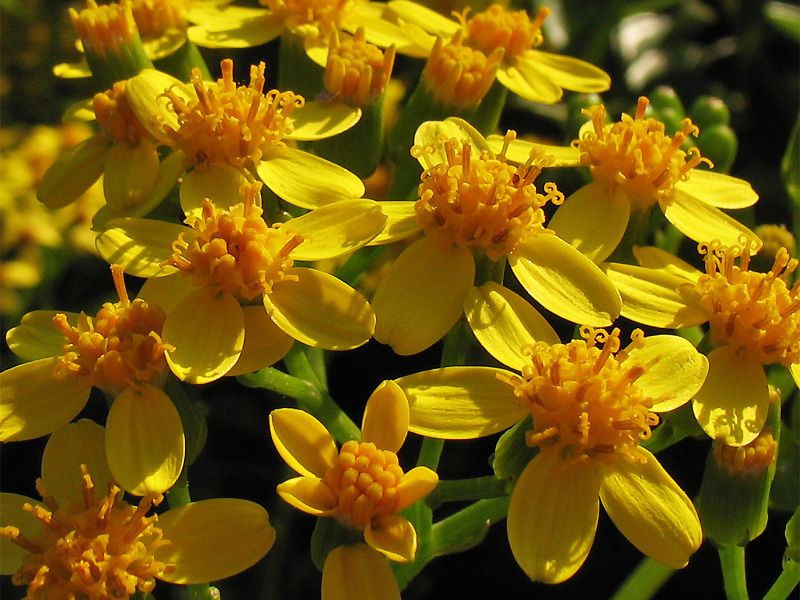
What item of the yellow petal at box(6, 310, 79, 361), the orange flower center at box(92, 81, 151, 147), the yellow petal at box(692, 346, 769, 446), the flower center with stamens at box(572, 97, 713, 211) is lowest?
the yellow petal at box(6, 310, 79, 361)

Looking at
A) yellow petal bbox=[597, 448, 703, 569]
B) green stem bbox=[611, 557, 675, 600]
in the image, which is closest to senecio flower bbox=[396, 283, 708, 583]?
yellow petal bbox=[597, 448, 703, 569]

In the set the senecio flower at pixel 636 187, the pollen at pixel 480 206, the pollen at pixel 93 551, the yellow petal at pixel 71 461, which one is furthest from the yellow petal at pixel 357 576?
the senecio flower at pixel 636 187

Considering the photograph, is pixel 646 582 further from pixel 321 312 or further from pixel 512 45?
pixel 512 45

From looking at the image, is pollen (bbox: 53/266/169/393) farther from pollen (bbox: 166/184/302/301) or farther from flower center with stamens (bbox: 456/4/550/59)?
flower center with stamens (bbox: 456/4/550/59)

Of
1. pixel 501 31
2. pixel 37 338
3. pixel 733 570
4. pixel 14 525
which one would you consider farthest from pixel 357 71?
pixel 733 570

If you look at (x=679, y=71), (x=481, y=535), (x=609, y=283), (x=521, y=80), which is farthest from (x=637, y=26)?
(x=481, y=535)

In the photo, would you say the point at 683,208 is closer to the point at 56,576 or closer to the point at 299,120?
the point at 299,120
